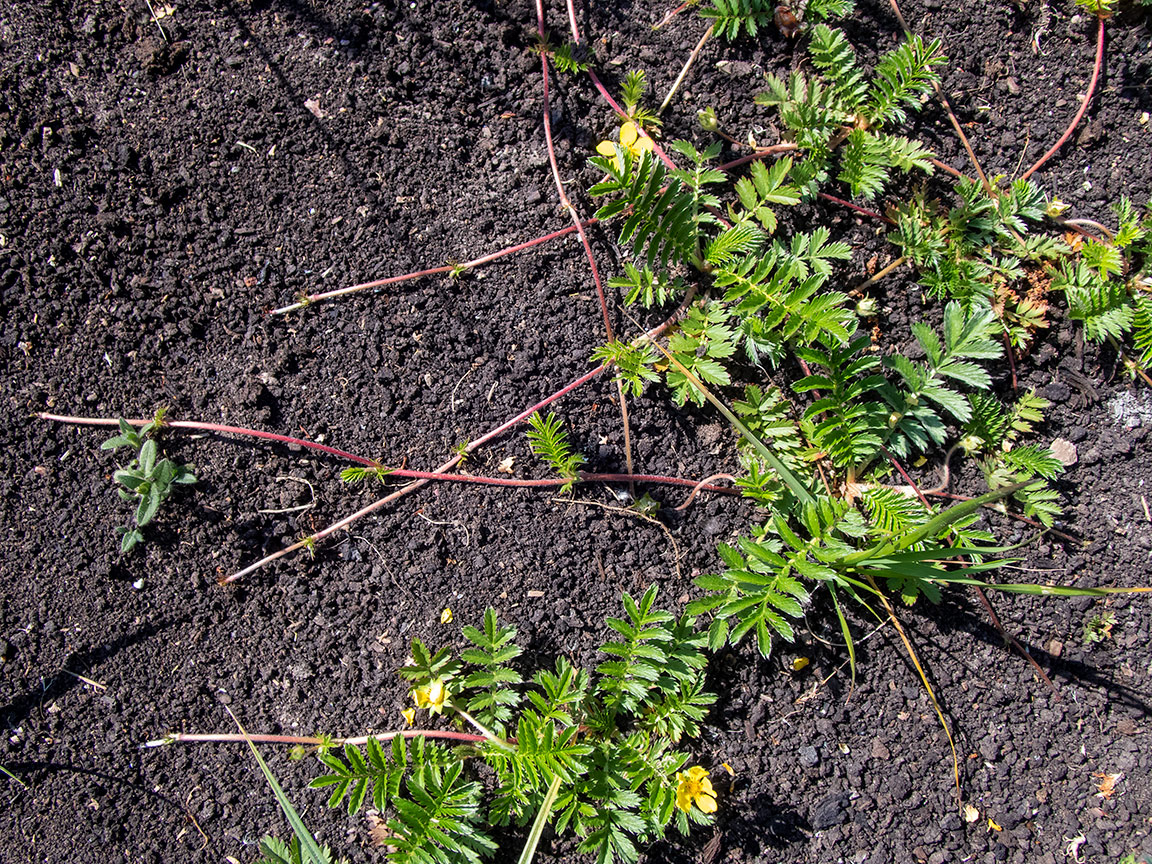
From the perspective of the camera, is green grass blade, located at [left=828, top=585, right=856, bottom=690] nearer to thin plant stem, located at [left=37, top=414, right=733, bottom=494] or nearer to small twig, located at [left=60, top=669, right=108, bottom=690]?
thin plant stem, located at [left=37, top=414, right=733, bottom=494]

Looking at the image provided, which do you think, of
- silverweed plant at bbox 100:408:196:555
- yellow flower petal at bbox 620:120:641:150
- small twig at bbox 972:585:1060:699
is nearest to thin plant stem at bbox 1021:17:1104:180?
yellow flower petal at bbox 620:120:641:150

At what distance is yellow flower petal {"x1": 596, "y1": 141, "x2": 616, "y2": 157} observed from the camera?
2443 mm

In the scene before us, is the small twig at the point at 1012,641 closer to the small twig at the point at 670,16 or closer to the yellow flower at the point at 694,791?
the yellow flower at the point at 694,791

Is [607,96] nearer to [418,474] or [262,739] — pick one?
[418,474]

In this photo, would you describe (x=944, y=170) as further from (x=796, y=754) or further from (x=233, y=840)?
(x=233, y=840)

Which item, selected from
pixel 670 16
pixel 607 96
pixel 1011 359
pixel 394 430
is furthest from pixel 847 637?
pixel 670 16

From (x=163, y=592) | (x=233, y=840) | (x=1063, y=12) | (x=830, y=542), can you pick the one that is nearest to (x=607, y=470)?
(x=830, y=542)

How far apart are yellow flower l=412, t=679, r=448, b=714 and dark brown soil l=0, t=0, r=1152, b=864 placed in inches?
7.8

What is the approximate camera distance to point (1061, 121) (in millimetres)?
2537

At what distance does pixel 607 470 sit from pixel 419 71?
1.52 m

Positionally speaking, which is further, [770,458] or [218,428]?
[218,428]

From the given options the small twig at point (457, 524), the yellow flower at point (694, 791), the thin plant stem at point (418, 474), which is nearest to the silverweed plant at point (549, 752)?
the yellow flower at point (694, 791)

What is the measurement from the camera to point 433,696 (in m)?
2.19

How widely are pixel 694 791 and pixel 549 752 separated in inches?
18.2
